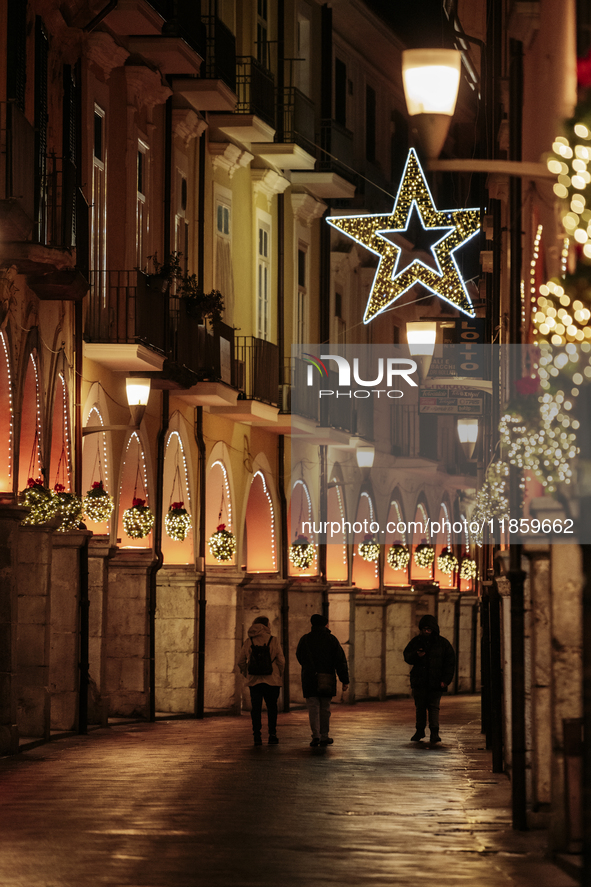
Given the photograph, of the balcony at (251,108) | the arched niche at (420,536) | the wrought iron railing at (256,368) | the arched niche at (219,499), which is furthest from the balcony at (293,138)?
the arched niche at (420,536)

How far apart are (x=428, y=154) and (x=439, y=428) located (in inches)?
1402

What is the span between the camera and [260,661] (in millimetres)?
19797

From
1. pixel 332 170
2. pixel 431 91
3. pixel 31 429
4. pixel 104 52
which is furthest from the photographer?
pixel 332 170

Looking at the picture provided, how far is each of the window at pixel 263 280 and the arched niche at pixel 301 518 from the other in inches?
133

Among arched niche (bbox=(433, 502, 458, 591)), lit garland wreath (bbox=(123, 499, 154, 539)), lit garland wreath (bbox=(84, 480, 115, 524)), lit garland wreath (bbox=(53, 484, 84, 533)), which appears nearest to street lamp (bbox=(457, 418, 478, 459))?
lit garland wreath (bbox=(123, 499, 154, 539))

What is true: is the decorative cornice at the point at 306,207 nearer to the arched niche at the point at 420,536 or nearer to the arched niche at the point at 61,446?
the arched niche at the point at 420,536

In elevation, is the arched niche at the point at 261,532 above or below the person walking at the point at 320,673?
above

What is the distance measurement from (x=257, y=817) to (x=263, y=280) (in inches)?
733

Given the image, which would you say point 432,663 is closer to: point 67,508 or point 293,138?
point 67,508

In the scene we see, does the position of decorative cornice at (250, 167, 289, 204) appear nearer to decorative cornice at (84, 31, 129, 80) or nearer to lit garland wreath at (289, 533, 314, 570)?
lit garland wreath at (289, 533, 314, 570)

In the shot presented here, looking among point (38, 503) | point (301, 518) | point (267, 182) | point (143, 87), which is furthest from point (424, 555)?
point (38, 503)

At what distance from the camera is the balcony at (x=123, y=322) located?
2148 cm

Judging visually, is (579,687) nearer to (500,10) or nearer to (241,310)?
(500,10)

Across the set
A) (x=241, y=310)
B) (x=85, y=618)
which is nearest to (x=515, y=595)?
(x=85, y=618)
